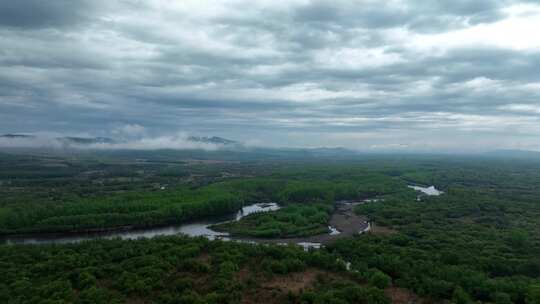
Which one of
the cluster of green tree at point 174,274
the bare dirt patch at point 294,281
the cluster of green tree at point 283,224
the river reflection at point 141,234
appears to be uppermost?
the cluster of green tree at point 174,274

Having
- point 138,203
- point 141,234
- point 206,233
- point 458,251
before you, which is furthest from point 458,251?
point 138,203

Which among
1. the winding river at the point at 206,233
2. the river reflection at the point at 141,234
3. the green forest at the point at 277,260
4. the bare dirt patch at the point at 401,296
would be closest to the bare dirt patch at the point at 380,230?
the green forest at the point at 277,260

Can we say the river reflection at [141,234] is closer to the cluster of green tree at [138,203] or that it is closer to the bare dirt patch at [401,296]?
the cluster of green tree at [138,203]

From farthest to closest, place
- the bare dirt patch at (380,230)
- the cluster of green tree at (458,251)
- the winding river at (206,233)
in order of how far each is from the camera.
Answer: the bare dirt patch at (380,230)
the winding river at (206,233)
the cluster of green tree at (458,251)

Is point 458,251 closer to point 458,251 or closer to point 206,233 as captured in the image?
point 458,251

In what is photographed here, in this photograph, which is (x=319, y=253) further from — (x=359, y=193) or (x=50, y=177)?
(x=50, y=177)

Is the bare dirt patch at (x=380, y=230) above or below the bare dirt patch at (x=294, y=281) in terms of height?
below

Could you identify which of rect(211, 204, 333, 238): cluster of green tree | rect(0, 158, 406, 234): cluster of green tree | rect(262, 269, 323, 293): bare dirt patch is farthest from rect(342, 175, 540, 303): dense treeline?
rect(0, 158, 406, 234): cluster of green tree

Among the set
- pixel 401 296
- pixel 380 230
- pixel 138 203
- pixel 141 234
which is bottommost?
pixel 141 234
